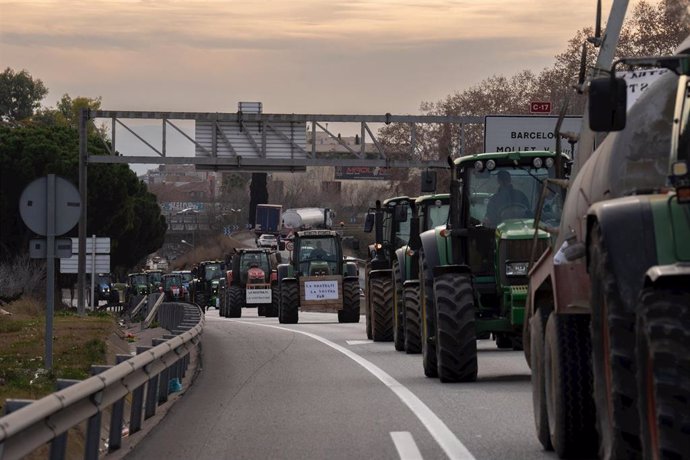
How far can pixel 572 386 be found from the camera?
10.9 meters

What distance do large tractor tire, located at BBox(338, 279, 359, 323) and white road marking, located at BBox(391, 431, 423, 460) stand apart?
3568 centimetres

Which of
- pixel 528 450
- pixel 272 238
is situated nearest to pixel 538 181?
pixel 528 450

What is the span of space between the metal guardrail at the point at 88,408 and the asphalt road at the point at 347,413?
337 millimetres

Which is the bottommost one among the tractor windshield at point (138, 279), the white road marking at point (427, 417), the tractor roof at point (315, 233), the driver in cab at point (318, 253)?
the white road marking at point (427, 417)

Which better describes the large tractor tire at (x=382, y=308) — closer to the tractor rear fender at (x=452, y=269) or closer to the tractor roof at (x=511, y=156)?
the tractor roof at (x=511, y=156)

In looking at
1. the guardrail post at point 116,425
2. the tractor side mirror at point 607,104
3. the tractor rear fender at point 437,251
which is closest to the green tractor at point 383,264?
the tractor rear fender at point 437,251

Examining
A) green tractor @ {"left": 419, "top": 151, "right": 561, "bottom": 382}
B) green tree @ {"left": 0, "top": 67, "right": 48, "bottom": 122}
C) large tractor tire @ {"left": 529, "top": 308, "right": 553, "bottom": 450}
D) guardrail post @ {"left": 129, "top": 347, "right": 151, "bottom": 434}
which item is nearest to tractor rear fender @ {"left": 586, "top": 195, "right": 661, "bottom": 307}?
large tractor tire @ {"left": 529, "top": 308, "right": 553, "bottom": 450}

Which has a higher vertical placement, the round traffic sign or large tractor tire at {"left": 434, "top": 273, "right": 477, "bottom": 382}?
the round traffic sign

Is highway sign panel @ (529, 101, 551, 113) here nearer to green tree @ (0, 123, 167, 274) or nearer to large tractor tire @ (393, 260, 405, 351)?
large tractor tire @ (393, 260, 405, 351)

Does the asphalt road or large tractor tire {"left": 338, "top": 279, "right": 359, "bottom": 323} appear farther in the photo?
large tractor tire {"left": 338, "top": 279, "right": 359, "bottom": 323}

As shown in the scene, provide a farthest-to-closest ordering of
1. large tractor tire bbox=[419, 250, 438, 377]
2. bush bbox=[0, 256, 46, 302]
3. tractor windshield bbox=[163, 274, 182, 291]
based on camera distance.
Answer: tractor windshield bbox=[163, 274, 182, 291] → bush bbox=[0, 256, 46, 302] → large tractor tire bbox=[419, 250, 438, 377]

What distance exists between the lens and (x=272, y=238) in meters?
139

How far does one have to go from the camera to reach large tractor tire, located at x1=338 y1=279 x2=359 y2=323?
49.4m

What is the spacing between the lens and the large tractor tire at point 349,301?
49.4m
